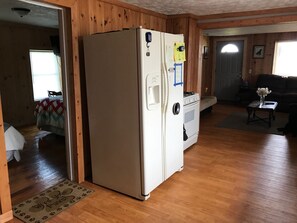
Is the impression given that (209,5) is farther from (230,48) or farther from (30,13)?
(230,48)

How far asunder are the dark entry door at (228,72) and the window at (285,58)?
1033 mm

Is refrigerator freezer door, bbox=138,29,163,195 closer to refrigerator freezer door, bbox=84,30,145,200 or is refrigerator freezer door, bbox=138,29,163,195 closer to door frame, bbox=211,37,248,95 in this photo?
refrigerator freezer door, bbox=84,30,145,200

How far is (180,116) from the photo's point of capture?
2.95m

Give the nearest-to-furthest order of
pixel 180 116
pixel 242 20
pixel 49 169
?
pixel 180 116
pixel 49 169
pixel 242 20

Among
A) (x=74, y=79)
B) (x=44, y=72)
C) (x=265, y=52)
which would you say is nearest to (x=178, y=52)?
(x=74, y=79)

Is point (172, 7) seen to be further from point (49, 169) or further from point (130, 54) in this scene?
point (49, 169)

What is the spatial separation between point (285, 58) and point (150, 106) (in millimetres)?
6361

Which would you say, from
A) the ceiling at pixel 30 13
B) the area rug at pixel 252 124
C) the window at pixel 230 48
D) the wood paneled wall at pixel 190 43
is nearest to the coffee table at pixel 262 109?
the area rug at pixel 252 124

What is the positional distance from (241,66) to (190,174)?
578 centimetres

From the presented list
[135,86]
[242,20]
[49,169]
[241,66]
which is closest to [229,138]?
[242,20]

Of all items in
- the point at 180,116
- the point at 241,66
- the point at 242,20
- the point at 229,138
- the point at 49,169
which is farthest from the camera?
the point at 241,66

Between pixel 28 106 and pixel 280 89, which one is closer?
pixel 28 106

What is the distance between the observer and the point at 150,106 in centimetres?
239

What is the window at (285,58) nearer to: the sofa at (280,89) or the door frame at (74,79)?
the sofa at (280,89)
